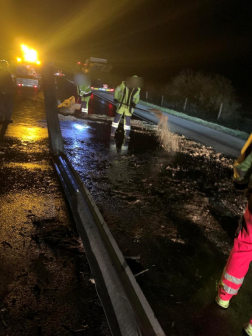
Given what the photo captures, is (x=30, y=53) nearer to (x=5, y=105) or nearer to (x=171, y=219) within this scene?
(x=5, y=105)

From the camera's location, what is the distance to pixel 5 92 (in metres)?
7.85

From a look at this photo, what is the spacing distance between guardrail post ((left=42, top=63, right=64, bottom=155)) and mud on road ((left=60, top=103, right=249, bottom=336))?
45 centimetres

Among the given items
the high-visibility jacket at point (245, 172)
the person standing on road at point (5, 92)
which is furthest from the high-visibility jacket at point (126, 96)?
the high-visibility jacket at point (245, 172)

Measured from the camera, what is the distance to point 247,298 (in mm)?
2498

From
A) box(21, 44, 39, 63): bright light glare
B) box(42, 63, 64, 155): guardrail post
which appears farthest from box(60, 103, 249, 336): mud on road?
box(21, 44, 39, 63): bright light glare

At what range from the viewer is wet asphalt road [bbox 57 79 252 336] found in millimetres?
2298

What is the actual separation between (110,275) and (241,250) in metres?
1.21

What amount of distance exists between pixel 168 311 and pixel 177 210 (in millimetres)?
1954

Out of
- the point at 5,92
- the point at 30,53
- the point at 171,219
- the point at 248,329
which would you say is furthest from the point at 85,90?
the point at 248,329

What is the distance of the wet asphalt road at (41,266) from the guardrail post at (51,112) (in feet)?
4.56

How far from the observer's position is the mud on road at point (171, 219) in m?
2.30

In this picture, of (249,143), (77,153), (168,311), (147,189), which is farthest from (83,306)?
(77,153)

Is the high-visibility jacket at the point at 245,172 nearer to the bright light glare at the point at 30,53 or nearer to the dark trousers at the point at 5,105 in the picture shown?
the dark trousers at the point at 5,105

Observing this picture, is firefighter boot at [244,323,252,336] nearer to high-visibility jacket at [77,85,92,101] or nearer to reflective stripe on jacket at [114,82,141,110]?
reflective stripe on jacket at [114,82,141,110]
